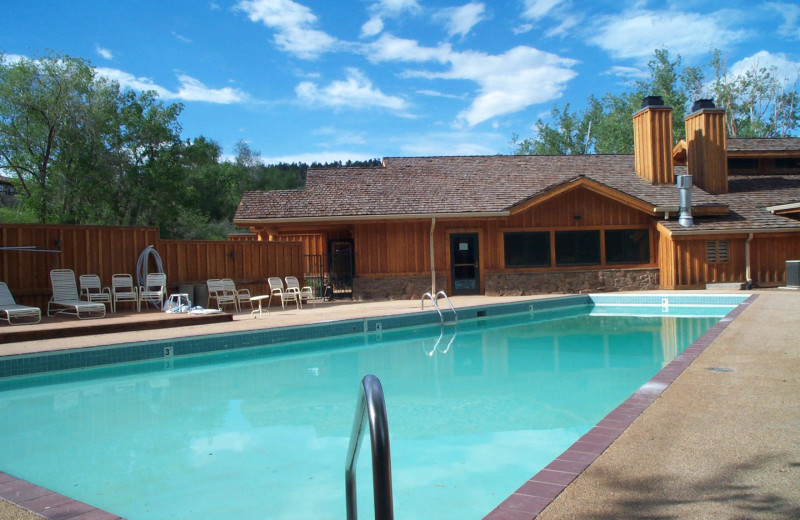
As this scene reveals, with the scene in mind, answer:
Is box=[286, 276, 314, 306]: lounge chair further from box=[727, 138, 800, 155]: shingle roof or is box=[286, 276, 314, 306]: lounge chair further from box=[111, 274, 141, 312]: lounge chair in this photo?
box=[727, 138, 800, 155]: shingle roof

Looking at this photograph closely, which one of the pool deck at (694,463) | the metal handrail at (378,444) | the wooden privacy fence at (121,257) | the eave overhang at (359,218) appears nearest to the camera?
the metal handrail at (378,444)

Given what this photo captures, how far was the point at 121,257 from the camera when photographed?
12977 mm

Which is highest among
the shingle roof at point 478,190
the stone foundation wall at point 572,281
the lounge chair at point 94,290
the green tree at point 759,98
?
the green tree at point 759,98

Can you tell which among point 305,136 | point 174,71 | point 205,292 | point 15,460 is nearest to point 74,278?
point 205,292

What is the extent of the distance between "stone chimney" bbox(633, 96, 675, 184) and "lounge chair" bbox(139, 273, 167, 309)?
52.4 ft

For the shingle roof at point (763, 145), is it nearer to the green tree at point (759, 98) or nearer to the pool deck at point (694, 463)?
the green tree at point (759, 98)

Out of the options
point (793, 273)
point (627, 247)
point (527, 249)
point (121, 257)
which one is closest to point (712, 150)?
point (627, 247)

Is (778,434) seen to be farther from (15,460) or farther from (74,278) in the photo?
(74,278)

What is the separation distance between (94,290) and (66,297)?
967 millimetres

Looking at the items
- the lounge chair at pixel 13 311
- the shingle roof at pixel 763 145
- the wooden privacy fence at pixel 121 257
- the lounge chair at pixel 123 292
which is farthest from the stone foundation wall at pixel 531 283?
the lounge chair at pixel 13 311

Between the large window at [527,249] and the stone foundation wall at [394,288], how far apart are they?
2.38 m

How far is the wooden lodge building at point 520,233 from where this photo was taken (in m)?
17.4

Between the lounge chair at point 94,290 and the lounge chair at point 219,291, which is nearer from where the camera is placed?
the lounge chair at point 94,290

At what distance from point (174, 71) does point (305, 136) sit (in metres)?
8.75
